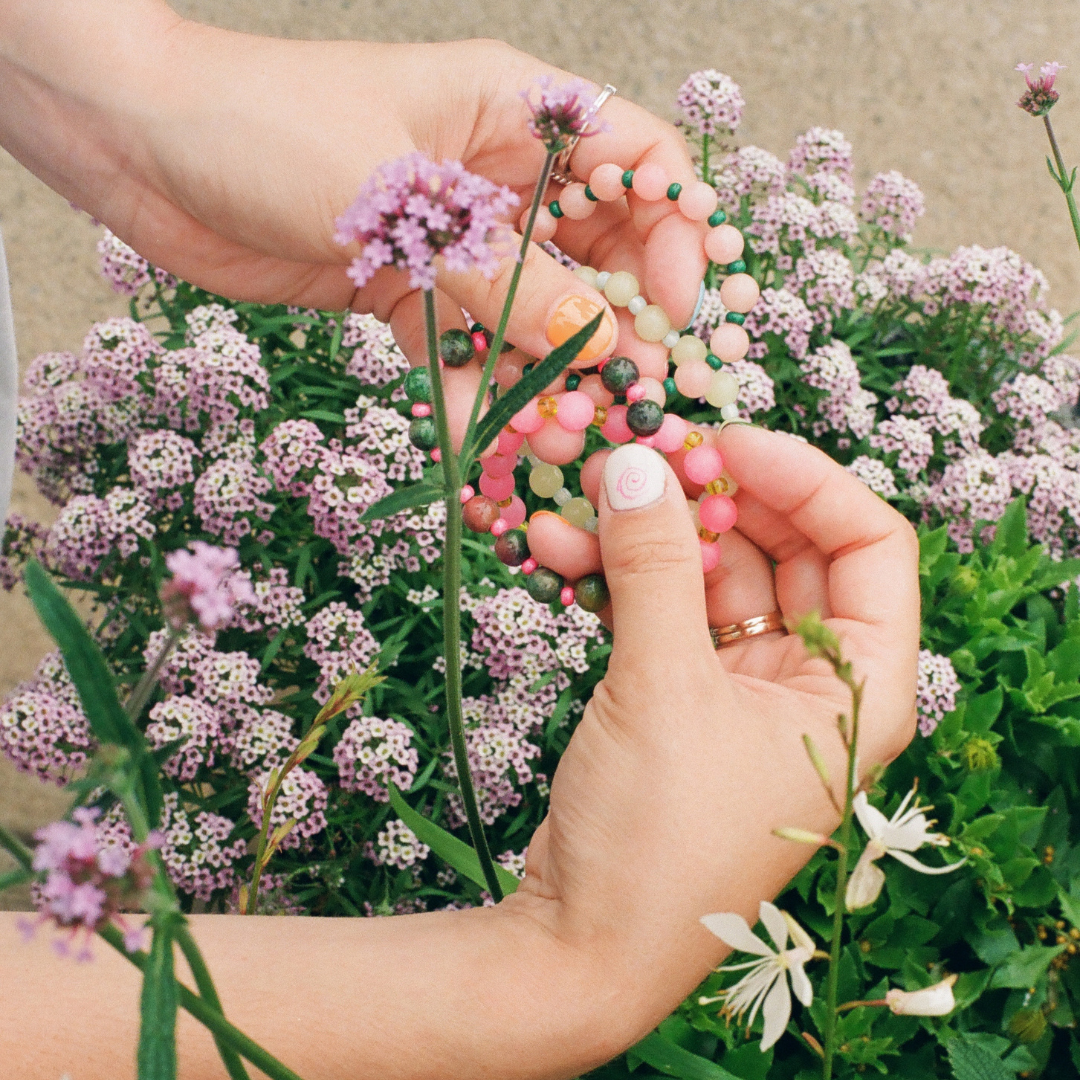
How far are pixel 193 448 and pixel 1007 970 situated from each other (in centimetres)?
134

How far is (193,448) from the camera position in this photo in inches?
62.8

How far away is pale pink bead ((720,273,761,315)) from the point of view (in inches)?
52.0

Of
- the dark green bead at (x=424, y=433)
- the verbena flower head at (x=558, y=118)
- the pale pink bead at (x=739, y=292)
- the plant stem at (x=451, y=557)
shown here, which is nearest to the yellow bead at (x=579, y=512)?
the dark green bead at (x=424, y=433)

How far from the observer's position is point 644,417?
118cm

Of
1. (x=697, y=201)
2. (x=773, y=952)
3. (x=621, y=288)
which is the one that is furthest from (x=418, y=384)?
(x=773, y=952)

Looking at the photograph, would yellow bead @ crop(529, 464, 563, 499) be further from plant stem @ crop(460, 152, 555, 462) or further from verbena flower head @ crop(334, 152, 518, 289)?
verbena flower head @ crop(334, 152, 518, 289)

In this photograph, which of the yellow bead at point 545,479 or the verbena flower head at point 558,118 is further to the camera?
the yellow bead at point 545,479

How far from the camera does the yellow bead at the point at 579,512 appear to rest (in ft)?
4.16

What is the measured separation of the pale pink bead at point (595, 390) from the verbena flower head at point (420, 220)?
0.69 metres

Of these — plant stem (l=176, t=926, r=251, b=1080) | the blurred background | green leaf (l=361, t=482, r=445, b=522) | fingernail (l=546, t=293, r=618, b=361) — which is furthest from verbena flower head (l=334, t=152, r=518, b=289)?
the blurred background

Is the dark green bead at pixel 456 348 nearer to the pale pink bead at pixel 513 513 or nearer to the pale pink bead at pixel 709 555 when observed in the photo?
the pale pink bead at pixel 513 513

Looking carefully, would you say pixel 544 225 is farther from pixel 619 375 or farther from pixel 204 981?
pixel 204 981

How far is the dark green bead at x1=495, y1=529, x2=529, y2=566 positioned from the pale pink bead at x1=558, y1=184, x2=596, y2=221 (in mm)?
469

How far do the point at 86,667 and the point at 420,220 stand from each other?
0.31m
